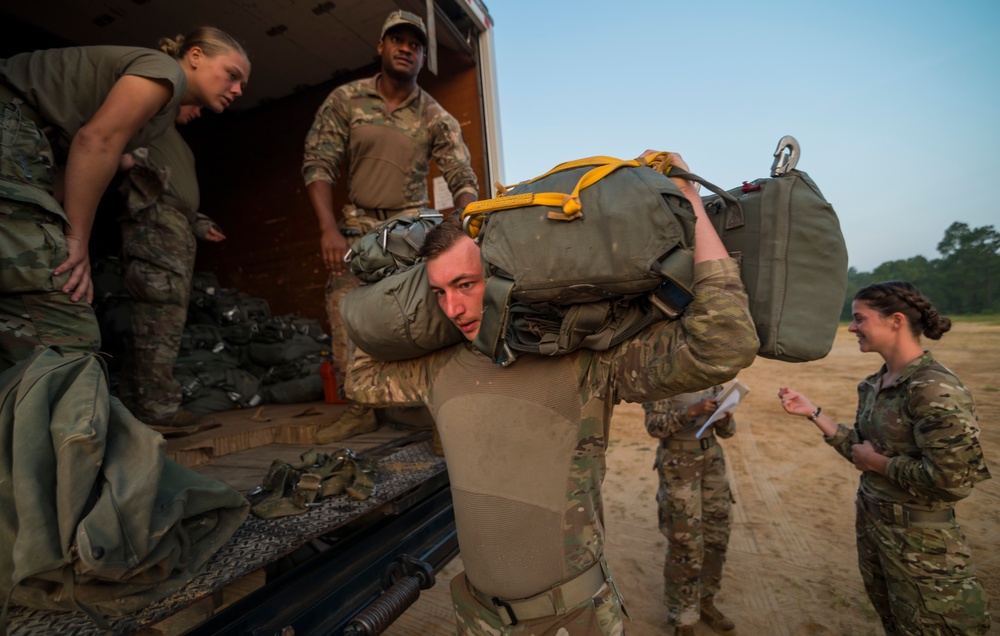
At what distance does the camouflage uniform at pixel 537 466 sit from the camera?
1.27m

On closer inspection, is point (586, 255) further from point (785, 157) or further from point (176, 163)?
point (176, 163)

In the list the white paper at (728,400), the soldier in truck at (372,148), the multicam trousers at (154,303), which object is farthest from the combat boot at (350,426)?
the white paper at (728,400)

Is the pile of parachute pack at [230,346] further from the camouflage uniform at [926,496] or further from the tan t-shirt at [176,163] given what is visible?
the camouflage uniform at [926,496]

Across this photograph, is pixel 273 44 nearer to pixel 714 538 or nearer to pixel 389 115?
pixel 389 115

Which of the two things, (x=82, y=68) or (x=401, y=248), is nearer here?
(x=82, y=68)

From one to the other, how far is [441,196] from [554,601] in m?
3.12

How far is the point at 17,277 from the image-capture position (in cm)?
125

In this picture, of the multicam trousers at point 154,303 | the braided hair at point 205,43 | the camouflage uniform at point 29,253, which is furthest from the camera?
the multicam trousers at point 154,303

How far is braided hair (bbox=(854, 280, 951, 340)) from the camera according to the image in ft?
7.14

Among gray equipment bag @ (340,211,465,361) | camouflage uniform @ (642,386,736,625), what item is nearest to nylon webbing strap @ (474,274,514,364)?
gray equipment bag @ (340,211,465,361)

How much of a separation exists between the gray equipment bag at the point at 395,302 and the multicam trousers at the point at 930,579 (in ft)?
6.93

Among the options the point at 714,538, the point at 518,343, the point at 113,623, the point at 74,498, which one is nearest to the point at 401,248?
the point at 518,343

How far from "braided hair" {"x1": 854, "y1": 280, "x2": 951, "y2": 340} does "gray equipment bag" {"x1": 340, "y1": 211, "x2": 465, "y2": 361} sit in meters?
2.03

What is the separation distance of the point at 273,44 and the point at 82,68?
2.98 m
